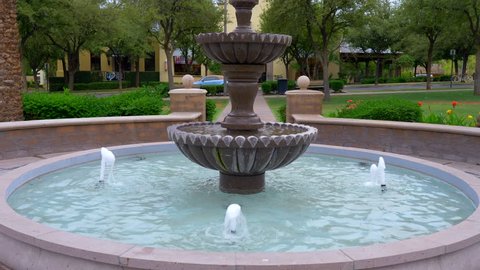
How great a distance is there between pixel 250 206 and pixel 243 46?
2034mm

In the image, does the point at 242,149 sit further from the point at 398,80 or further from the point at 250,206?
the point at 398,80

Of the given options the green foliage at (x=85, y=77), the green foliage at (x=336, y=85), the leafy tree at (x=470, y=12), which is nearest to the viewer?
the leafy tree at (x=470, y=12)

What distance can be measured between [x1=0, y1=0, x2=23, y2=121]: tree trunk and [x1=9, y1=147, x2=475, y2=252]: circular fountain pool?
460 cm

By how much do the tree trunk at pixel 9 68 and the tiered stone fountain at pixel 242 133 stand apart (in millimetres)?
7269

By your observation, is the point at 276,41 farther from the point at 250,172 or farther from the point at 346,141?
the point at 346,141

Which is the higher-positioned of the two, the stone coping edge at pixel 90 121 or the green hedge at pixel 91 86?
the green hedge at pixel 91 86

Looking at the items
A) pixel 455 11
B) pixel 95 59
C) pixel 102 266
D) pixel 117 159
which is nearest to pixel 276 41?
pixel 102 266

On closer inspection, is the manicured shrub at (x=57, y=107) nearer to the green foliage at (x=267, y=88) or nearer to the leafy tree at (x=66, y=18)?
the leafy tree at (x=66, y=18)

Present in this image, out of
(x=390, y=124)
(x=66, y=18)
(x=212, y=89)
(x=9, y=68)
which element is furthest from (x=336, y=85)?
(x=9, y=68)

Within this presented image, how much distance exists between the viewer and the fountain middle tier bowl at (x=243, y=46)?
590cm

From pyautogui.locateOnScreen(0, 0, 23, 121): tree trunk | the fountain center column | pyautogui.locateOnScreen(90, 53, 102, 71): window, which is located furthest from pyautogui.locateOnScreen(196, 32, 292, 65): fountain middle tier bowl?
pyautogui.locateOnScreen(90, 53, 102, 71): window

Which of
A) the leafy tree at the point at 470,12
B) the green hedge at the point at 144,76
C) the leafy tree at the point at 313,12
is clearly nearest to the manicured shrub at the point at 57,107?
the leafy tree at the point at 313,12

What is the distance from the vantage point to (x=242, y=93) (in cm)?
661

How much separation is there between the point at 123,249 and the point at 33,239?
2.86 feet
